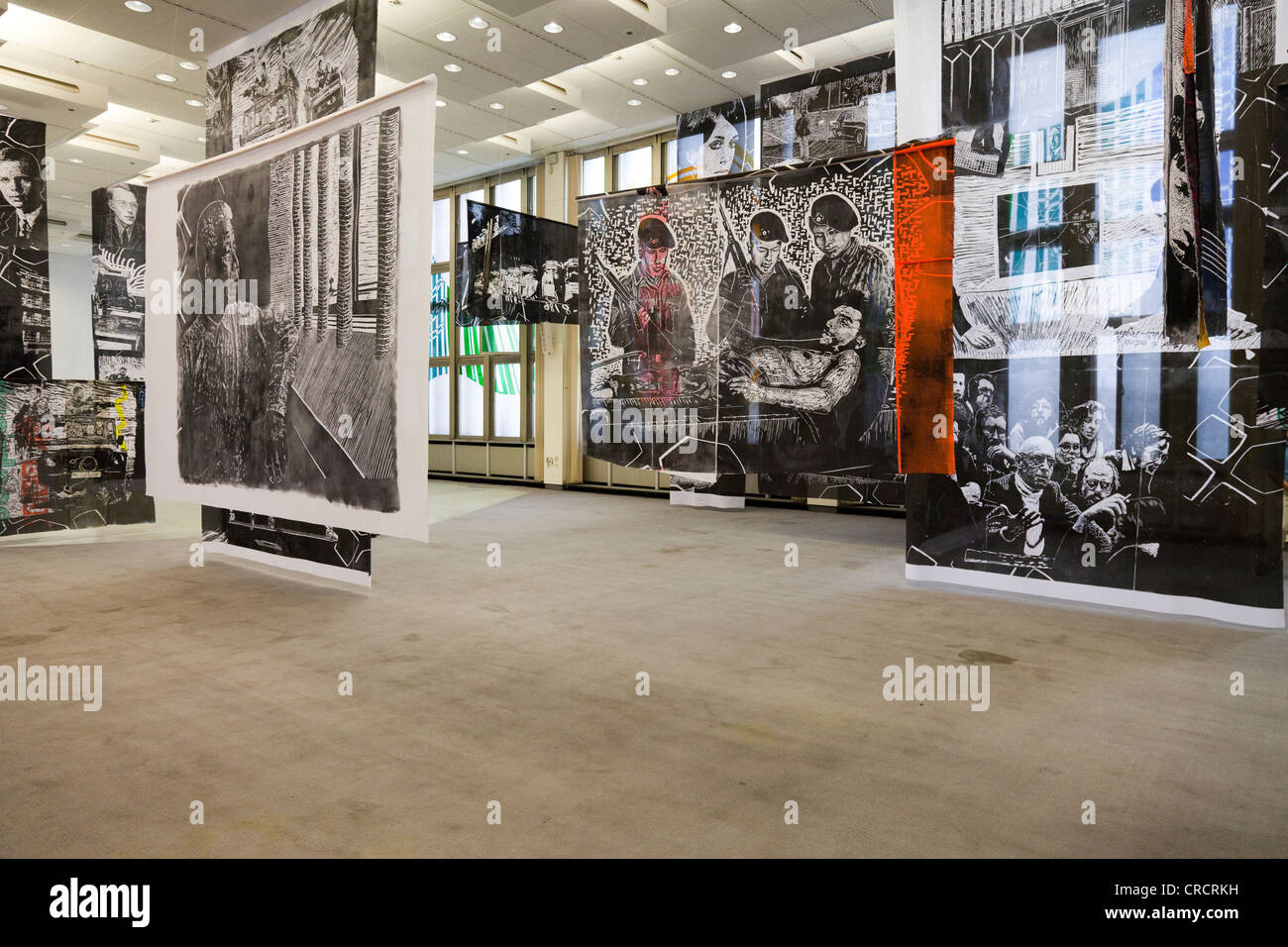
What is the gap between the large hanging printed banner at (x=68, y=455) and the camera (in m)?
8.92

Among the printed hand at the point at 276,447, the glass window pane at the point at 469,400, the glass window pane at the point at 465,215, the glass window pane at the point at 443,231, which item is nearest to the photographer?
the printed hand at the point at 276,447

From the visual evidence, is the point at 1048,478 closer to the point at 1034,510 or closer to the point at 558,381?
the point at 1034,510

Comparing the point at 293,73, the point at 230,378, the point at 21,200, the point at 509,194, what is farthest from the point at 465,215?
the point at 230,378

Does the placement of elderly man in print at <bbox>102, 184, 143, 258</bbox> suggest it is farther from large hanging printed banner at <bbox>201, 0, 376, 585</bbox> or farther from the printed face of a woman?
the printed face of a woman

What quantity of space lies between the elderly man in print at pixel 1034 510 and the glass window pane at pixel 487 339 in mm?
11140

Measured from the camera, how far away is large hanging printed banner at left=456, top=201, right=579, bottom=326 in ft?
43.9

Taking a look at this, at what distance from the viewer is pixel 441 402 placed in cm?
1770

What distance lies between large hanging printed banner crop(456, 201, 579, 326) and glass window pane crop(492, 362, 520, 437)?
2580mm

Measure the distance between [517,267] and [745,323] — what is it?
6.08 metres

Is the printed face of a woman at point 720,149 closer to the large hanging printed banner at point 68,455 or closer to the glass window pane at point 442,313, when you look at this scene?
the glass window pane at point 442,313

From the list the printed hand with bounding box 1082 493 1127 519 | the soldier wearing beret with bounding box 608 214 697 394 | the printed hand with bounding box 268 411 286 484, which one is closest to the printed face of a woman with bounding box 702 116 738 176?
the soldier wearing beret with bounding box 608 214 697 394

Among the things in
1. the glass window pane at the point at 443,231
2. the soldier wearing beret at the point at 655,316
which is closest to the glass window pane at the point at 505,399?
the glass window pane at the point at 443,231

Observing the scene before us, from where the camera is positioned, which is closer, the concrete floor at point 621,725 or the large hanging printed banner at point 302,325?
the concrete floor at point 621,725
